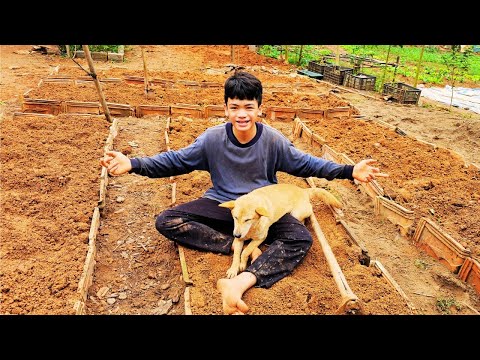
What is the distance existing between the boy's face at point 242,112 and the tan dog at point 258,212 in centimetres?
69

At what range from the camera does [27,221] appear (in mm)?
4258

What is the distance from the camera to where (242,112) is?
3373 mm

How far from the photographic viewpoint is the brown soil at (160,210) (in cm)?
329

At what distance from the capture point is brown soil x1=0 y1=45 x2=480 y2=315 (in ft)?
10.8

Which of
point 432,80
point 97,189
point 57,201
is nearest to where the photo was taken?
point 57,201

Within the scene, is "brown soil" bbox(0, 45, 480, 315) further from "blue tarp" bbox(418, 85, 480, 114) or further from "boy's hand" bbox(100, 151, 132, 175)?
"blue tarp" bbox(418, 85, 480, 114)

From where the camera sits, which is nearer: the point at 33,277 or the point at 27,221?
the point at 33,277

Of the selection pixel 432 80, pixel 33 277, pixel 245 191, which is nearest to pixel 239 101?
pixel 245 191

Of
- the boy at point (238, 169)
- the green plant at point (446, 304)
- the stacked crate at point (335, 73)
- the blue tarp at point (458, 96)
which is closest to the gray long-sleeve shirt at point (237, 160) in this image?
the boy at point (238, 169)

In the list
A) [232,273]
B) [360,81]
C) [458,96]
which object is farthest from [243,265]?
[458,96]

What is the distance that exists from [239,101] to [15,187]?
3.60 meters

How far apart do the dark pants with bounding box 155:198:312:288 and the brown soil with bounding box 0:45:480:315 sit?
15 centimetres

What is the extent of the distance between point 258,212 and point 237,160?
2.50 ft

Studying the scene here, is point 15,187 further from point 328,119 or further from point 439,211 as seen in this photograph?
point 328,119
